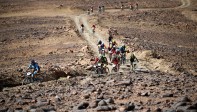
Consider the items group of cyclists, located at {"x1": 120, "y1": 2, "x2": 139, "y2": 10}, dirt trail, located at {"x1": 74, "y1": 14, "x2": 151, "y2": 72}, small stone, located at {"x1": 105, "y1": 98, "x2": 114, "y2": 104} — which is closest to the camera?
small stone, located at {"x1": 105, "y1": 98, "x2": 114, "y2": 104}

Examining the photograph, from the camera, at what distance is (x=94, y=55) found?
3098cm

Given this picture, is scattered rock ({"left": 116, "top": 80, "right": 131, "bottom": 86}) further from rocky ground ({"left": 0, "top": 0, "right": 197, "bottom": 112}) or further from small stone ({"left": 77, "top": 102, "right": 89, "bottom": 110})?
small stone ({"left": 77, "top": 102, "right": 89, "bottom": 110})

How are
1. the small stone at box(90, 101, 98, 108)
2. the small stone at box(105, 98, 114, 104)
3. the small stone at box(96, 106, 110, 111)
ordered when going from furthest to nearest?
the small stone at box(105, 98, 114, 104)
the small stone at box(90, 101, 98, 108)
the small stone at box(96, 106, 110, 111)

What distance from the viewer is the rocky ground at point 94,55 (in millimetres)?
13180

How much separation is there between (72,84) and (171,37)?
3273 cm

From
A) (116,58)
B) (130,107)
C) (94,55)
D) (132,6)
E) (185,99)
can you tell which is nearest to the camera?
(185,99)

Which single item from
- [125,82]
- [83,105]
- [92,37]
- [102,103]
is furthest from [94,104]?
[92,37]

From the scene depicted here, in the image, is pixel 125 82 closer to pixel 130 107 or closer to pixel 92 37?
pixel 130 107

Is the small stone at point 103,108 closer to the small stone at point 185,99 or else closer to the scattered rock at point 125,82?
the small stone at point 185,99

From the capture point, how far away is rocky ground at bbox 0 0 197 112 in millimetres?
13180

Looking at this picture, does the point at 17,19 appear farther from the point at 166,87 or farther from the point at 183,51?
the point at 166,87

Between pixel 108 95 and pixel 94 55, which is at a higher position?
pixel 108 95

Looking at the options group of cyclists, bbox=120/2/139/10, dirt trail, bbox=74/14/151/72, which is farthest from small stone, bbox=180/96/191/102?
group of cyclists, bbox=120/2/139/10

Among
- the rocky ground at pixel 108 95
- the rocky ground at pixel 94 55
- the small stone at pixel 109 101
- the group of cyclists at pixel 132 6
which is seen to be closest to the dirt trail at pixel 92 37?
the rocky ground at pixel 94 55
